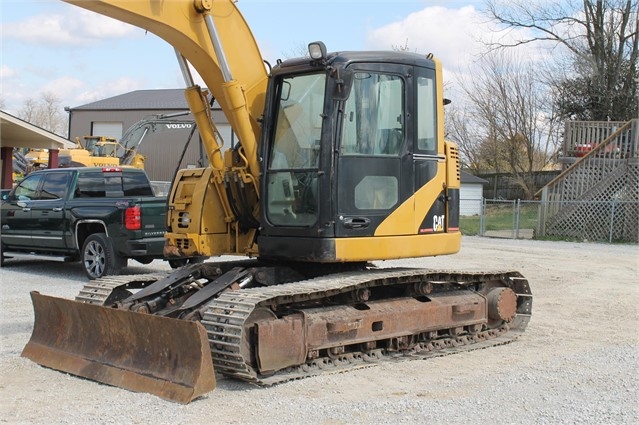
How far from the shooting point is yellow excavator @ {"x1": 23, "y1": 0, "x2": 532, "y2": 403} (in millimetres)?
6102

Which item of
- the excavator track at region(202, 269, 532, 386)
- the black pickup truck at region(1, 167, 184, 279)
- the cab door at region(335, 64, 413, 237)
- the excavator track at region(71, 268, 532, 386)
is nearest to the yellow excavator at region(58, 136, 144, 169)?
the black pickup truck at region(1, 167, 184, 279)

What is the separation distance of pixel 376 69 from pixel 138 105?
4590 cm

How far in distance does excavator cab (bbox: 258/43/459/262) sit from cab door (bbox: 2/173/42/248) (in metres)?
7.89

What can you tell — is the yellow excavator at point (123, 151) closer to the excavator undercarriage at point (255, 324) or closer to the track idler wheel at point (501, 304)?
the track idler wheel at point (501, 304)

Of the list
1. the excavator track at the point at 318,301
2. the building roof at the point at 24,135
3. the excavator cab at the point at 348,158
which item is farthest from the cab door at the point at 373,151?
the building roof at the point at 24,135

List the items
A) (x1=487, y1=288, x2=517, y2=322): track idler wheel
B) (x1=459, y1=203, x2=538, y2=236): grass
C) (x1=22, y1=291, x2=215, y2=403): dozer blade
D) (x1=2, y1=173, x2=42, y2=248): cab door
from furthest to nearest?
(x1=459, y1=203, x2=538, y2=236): grass
(x1=2, y1=173, x2=42, y2=248): cab door
(x1=487, y1=288, x2=517, y2=322): track idler wheel
(x1=22, y1=291, x2=215, y2=403): dozer blade

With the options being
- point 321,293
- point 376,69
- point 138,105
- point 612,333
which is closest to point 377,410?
point 321,293

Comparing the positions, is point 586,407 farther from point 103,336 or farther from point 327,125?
point 103,336

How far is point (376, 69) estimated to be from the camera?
679cm

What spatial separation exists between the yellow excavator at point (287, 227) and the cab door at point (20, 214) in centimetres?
651

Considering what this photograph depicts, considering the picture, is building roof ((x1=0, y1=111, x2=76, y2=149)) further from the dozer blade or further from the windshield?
the windshield

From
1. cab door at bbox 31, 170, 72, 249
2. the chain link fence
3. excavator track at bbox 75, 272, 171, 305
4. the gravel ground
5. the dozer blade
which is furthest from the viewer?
the chain link fence

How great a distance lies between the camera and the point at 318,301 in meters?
6.80

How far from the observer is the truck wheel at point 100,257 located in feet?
38.4
